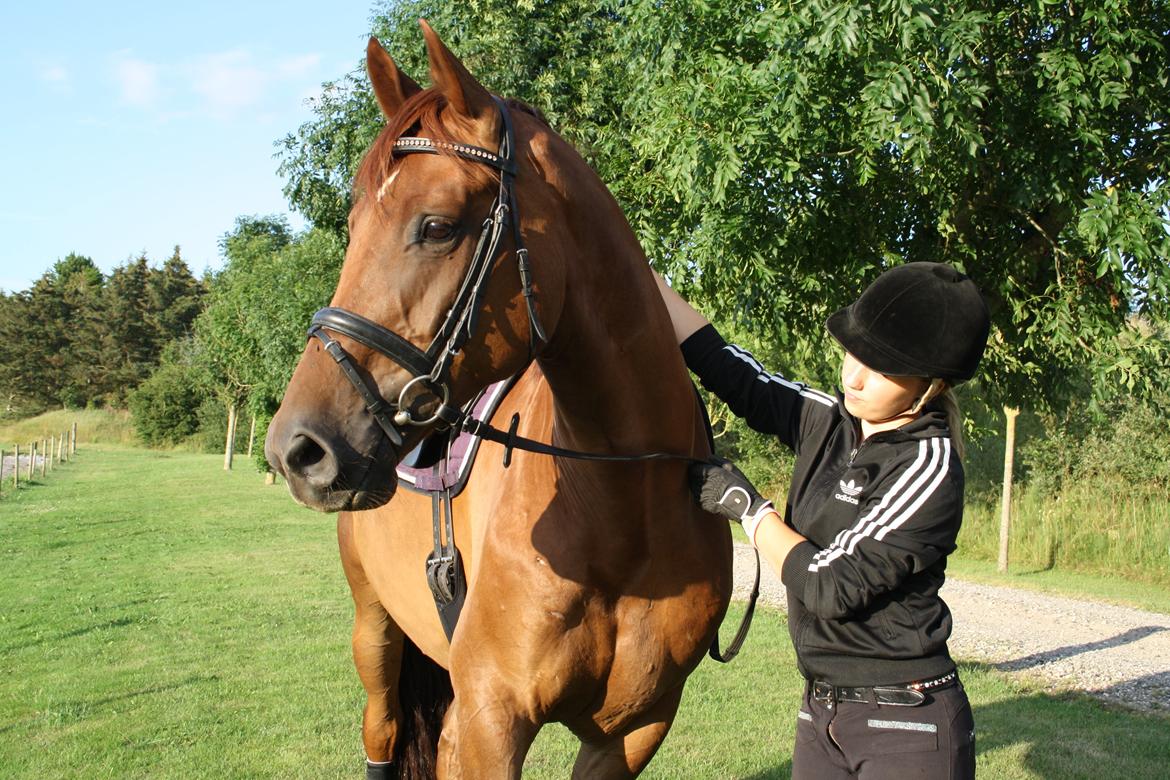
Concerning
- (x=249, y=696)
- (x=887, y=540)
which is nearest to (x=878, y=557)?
(x=887, y=540)

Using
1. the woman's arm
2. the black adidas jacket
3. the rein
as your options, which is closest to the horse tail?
the woman's arm

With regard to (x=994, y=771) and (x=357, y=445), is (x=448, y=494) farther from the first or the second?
(x=994, y=771)

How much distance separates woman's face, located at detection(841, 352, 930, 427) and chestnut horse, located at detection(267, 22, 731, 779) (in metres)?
0.44

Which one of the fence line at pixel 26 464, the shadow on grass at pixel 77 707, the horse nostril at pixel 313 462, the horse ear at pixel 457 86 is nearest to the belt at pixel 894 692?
the horse nostril at pixel 313 462

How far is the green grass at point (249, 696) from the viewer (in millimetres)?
5160

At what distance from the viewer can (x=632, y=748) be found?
8.98 ft

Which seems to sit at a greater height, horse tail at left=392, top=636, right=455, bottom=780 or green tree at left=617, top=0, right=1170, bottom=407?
green tree at left=617, top=0, right=1170, bottom=407

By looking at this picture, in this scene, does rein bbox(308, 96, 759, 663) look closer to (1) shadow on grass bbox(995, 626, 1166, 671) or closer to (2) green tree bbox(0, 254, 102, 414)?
(1) shadow on grass bbox(995, 626, 1166, 671)

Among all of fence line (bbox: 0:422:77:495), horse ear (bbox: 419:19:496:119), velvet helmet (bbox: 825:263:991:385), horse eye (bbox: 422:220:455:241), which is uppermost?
horse ear (bbox: 419:19:496:119)

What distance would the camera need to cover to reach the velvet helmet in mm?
2146

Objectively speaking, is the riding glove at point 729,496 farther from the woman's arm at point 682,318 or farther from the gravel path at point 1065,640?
the gravel path at point 1065,640

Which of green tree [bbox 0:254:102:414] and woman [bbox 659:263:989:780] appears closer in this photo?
woman [bbox 659:263:989:780]

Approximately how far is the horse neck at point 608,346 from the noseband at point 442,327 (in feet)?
0.60

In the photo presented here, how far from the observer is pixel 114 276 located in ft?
219
